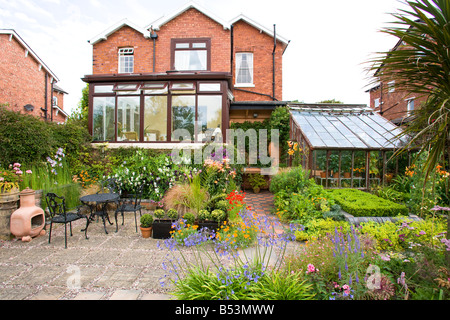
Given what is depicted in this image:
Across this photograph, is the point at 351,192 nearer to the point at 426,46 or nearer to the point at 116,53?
the point at 426,46

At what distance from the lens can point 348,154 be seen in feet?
24.2

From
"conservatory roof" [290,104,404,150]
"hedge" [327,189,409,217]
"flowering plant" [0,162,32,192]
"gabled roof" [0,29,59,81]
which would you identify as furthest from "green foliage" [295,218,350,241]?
"gabled roof" [0,29,59,81]

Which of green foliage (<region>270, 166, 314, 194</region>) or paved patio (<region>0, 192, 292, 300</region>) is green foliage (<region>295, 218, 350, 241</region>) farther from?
paved patio (<region>0, 192, 292, 300</region>)

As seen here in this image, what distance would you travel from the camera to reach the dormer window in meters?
12.0

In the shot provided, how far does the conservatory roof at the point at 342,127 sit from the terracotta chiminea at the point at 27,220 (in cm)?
707

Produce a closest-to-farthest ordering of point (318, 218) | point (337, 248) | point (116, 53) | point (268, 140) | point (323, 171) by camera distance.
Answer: point (337, 248), point (318, 218), point (323, 171), point (268, 140), point (116, 53)

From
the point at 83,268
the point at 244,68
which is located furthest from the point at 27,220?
the point at 244,68

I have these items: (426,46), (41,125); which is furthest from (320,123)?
(41,125)

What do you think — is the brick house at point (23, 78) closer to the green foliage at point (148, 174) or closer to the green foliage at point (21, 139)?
the green foliage at point (21, 139)

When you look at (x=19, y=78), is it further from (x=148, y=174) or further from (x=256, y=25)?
(x=256, y=25)

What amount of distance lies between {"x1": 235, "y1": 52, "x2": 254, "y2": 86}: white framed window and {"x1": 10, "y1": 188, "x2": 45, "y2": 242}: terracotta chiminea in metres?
10.6

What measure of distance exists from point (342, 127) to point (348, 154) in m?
1.36
